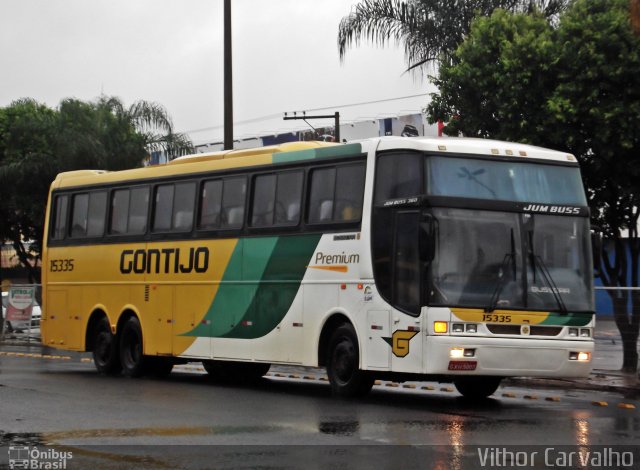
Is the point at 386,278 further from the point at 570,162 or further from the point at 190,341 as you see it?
the point at 190,341

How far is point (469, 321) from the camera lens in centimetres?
1597

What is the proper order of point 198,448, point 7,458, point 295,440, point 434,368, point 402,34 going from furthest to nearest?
1. point 402,34
2. point 434,368
3. point 295,440
4. point 198,448
5. point 7,458

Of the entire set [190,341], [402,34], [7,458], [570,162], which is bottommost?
[7,458]

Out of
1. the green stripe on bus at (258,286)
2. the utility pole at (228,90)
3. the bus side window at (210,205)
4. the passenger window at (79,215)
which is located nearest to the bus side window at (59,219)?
the passenger window at (79,215)

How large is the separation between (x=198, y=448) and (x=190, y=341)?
9939mm

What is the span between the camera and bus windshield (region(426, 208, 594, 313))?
1608 cm

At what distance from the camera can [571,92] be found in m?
24.7

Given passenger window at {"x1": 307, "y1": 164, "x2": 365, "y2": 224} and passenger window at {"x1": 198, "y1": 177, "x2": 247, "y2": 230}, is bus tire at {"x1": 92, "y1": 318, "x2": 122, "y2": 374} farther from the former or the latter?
passenger window at {"x1": 307, "y1": 164, "x2": 365, "y2": 224}

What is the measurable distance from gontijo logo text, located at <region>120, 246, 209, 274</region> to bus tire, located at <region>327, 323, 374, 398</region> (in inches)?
143

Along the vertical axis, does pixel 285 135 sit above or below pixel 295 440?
above

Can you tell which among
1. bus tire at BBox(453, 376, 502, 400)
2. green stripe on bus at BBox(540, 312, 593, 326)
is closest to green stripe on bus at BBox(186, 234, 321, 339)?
bus tire at BBox(453, 376, 502, 400)

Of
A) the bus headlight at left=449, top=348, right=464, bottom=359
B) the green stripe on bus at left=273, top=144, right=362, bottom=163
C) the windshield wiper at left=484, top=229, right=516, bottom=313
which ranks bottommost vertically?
the bus headlight at left=449, top=348, right=464, bottom=359

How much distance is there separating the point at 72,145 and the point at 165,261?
2057 centimetres

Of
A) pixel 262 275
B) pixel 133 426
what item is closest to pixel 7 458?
pixel 133 426
